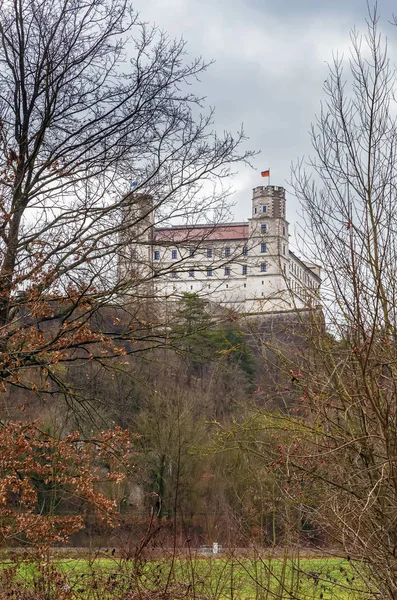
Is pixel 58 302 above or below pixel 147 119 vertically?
below

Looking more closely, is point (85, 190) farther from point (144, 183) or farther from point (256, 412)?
point (256, 412)

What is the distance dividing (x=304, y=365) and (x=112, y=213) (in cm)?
343

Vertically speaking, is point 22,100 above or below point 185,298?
above

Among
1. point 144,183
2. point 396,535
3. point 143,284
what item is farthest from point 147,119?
point 396,535

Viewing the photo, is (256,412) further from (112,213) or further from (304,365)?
(112,213)

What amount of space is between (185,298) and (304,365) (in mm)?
2770

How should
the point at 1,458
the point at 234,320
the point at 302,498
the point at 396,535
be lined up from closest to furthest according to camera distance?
the point at 396,535, the point at 302,498, the point at 1,458, the point at 234,320

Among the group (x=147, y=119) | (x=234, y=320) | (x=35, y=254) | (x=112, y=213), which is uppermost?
(x=147, y=119)

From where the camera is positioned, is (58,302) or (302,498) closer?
(302,498)

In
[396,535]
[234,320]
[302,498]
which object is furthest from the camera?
[234,320]

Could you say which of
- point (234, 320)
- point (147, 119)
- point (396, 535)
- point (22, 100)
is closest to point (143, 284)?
point (234, 320)

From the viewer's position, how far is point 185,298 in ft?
29.6

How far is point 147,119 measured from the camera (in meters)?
9.12

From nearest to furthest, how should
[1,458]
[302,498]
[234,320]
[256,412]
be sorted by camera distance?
1. [302,498]
2. [1,458]
3. [256,412]
4. [234,320]
